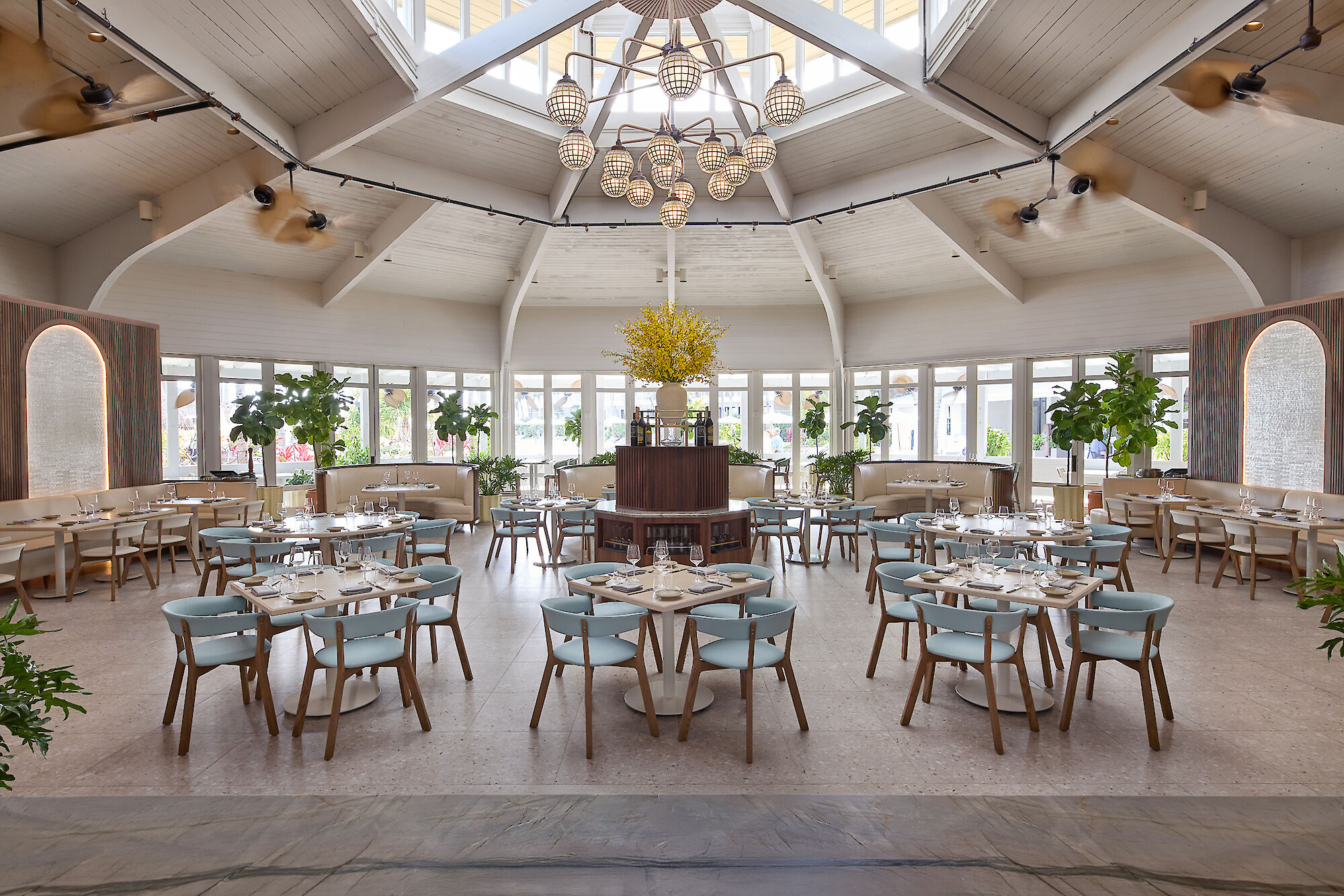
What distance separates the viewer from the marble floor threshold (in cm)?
286

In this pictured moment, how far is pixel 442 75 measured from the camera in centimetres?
745

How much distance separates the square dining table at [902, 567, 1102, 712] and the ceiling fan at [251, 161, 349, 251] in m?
8.89

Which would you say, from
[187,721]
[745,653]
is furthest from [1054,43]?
[187,721]

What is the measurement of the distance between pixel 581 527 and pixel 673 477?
172cm

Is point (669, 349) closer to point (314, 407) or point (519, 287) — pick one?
point (519, 287)

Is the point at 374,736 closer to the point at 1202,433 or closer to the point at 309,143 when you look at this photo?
the point at 309,143

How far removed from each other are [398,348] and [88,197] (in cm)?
537

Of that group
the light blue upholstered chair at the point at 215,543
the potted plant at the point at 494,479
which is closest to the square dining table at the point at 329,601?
the light blue upholstered chair at the point at 215,543

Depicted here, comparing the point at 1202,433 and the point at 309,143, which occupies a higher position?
the point at 309,143

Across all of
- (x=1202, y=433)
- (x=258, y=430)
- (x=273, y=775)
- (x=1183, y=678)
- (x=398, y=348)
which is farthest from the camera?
(x=398, y=348)

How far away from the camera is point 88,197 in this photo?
9234 mm

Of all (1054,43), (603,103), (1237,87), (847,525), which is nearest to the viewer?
(1237,87)

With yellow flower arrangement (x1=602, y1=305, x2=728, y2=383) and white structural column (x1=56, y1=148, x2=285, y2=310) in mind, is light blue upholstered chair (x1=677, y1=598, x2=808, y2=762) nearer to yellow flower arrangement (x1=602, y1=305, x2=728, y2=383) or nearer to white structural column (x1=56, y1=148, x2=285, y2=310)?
yellow flower arrangement (x1=602, y1=305, x2=728, y2=383)

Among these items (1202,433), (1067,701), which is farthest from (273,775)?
(1202,433)
